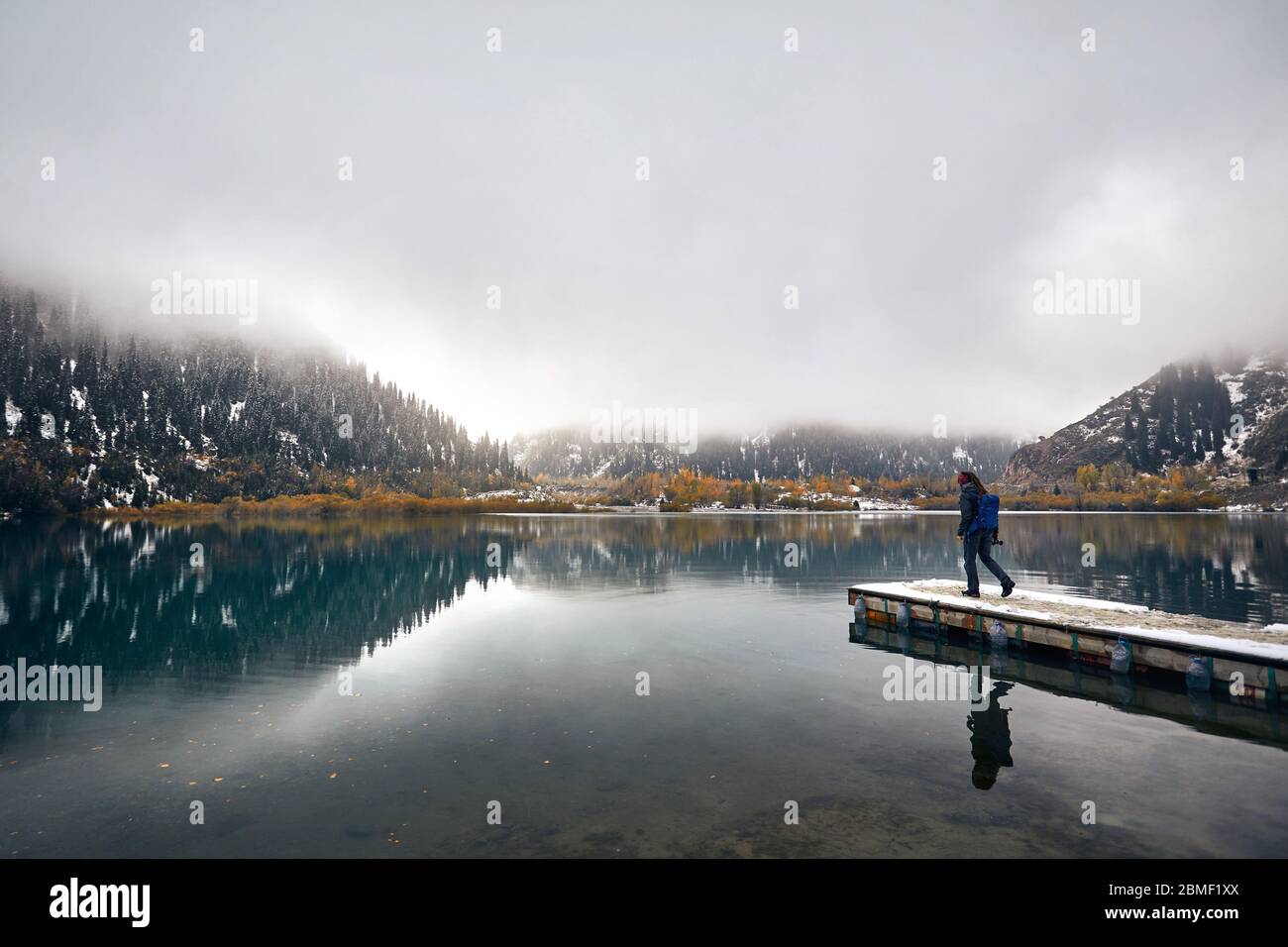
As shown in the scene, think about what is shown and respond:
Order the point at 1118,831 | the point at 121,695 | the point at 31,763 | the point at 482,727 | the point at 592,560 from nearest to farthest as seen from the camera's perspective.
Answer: the point at 1118,831 < the point at 31,763 < the point at 482,727 < the point at 121,695 < the point at 592,560

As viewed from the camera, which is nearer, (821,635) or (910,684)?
(910,684)

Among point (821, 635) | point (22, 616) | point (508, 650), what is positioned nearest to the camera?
point (508, 650)

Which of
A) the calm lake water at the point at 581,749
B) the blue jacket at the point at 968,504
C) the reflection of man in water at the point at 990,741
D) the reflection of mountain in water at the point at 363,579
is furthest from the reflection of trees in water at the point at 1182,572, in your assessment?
the reflection of man in water at the point at 990,741

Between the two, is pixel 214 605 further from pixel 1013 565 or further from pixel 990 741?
pixel 1013 565

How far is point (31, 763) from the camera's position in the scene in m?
16.4

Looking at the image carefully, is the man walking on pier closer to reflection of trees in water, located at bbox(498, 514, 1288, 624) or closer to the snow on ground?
the snow on ground

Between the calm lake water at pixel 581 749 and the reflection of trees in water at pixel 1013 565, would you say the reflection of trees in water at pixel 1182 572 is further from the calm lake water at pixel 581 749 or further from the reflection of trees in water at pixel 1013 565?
the calm lake water at pixel 581 749

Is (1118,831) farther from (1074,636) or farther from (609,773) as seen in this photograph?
(1074,636)

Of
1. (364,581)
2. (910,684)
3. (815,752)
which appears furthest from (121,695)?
(364,581)

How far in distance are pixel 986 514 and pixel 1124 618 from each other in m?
6.73

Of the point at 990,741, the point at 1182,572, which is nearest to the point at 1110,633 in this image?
the point at 990,741

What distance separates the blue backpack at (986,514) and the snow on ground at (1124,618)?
389 centimetres

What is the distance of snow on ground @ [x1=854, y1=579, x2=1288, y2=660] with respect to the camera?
21719mm

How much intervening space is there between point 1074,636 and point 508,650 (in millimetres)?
24882
